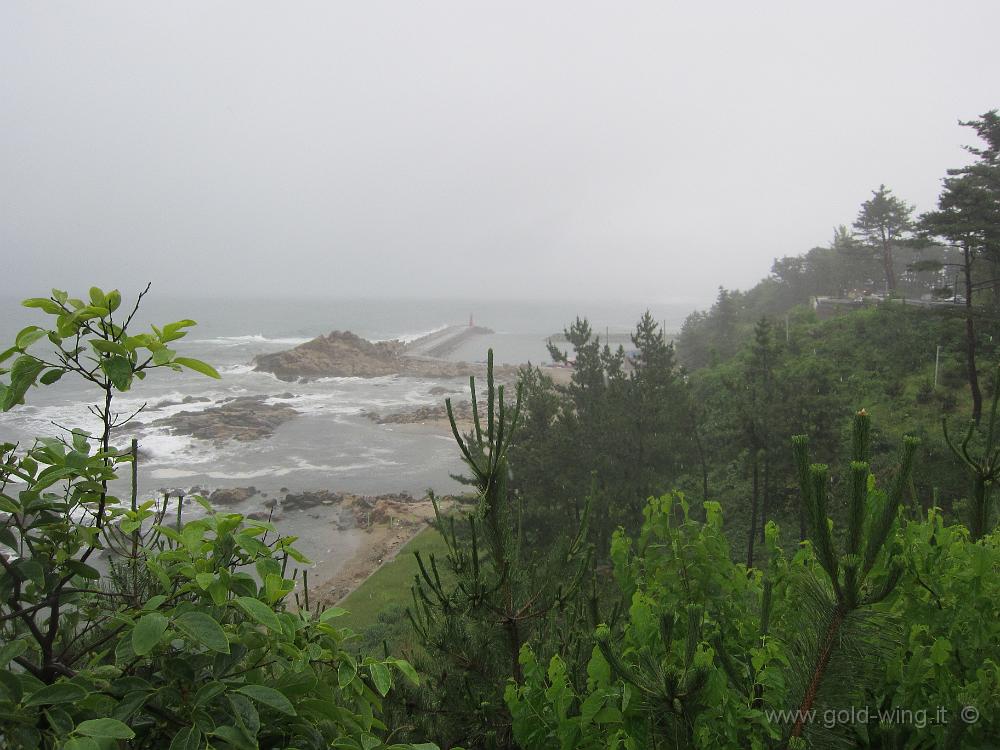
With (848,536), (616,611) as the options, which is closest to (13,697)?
(848,536)

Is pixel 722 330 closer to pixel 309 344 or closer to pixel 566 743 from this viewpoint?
pixel 309 344

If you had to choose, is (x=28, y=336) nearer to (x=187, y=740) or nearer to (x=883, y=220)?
(x=187, y=740)

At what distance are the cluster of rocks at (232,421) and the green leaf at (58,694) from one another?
127ft

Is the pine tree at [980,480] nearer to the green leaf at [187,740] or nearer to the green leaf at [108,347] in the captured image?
the green leaf at [187,740]

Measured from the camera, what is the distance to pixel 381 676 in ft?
4.91

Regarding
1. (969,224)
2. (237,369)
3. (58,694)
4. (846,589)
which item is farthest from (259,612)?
(237,369)

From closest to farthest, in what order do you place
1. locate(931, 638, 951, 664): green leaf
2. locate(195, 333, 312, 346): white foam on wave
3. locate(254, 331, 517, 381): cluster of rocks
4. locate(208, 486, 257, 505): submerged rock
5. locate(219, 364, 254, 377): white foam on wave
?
1. locate(931, 638, 951, 664): green leaf
2. locate(208, 486, 257, 505): submerged rock
3. locate(219, 364, 254, 377): white foam on wave
4. locate(254, 331, 517, 381): cluster of rocks
5. locate(195, 333, 312, 346): white foam on wave

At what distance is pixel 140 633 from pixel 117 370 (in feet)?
2.08

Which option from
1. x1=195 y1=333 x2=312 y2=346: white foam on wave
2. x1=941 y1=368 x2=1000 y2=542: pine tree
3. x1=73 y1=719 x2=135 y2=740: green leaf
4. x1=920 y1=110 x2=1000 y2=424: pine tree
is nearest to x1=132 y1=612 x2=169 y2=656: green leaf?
x1=73 y1=719 x2=135 y2=740: green leaf

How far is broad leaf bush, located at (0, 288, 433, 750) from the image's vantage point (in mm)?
1133

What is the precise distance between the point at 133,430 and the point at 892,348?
139ft

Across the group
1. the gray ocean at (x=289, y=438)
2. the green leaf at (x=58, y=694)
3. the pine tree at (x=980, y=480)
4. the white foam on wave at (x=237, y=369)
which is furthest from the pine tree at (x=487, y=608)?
the white foam on wave at (x=237, y=369)

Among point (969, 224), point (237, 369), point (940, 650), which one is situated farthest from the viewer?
point (237, 369)

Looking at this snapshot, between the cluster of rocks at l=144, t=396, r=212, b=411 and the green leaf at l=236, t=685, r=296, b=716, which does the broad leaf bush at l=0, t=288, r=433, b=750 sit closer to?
the green leaf at l=236, t=685, r=296, b=716
